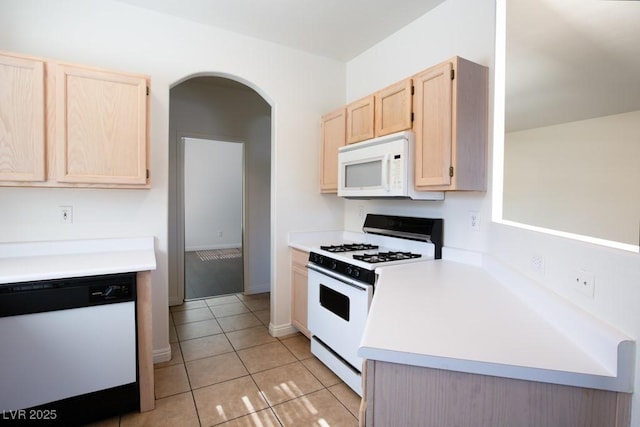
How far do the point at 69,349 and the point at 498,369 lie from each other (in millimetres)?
1996

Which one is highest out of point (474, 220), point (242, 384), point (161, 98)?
point (161, 98)

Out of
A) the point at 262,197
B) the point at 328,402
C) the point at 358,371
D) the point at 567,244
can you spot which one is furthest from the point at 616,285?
the point at 262,197

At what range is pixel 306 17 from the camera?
250 centimetres

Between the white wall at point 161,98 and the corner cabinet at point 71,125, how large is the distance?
1.03ft

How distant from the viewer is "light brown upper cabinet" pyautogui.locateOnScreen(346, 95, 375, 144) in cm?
249

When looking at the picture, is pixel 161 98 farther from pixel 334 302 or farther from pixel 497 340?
pixel 497 340

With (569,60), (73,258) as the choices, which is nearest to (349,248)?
(569,60)

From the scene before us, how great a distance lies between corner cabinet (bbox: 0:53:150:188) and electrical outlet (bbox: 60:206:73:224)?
0.31 metres

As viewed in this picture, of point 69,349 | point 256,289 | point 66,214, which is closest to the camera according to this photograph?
point 69,349

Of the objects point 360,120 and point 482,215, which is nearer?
point 482,215

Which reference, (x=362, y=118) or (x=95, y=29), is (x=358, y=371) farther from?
(x=95, y=29)

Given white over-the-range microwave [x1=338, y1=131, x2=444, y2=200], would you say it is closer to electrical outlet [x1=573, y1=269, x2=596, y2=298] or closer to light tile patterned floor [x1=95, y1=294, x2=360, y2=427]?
electrical outlet [x1=573, y1=269, x2=596, y2=298]

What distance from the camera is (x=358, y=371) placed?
2.02 meters

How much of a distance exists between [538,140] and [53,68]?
2652 mm
